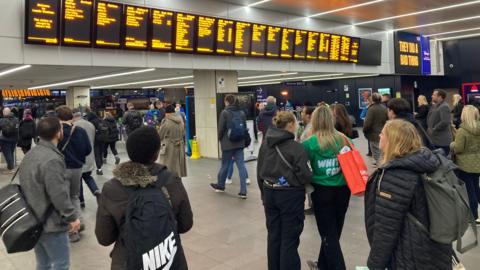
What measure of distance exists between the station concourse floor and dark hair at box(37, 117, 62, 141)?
1666mm

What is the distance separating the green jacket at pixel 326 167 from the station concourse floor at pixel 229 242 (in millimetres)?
988

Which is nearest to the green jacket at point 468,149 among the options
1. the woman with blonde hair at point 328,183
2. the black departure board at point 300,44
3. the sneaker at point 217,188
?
the woman with blonde hair at point 328,183

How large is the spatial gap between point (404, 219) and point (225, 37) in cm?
831

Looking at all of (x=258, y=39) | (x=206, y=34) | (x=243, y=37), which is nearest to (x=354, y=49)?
(x=258, y=39)

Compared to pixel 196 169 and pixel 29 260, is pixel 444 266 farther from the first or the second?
pixel 196 169

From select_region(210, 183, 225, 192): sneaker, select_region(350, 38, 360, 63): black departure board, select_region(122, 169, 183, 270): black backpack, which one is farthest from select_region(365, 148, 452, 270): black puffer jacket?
select_region(350, 38, 360, 63): black departure board

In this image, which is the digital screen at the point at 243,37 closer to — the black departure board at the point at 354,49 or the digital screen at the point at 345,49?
the digital screen at the point at 345,49

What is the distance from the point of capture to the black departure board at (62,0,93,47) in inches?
280

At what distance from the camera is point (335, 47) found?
42.4ft

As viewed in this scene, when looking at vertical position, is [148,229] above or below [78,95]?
below

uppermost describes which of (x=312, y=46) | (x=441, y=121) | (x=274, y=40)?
(x=312, y=46)

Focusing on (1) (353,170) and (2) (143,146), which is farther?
(1) (353,170)

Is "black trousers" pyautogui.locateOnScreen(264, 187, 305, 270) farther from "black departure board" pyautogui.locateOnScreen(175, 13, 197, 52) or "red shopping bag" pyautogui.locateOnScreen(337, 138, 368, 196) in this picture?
"black departure board" pyautogui.locateOnScreen(175, 13, 197, 52)

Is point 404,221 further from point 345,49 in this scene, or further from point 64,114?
point 345,49
